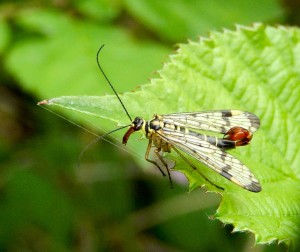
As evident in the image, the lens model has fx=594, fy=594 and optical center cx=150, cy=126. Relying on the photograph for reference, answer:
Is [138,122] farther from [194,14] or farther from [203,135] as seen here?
[194,14]

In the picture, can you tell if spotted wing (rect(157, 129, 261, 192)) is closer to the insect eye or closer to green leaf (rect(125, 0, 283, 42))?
the insect eye

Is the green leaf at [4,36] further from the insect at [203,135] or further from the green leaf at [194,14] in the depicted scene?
the insect at [203,135]

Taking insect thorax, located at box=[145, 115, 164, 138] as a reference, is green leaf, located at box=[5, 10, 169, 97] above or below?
above

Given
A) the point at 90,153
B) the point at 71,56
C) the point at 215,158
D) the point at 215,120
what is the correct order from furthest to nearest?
the point at 90,153 → the point at 71,56 → the point at 215,120 → the point at 215,158

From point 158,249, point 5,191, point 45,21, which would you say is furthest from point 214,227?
point 45,21

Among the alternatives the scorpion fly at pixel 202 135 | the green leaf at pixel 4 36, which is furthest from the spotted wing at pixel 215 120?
the green leaf at pixel 4 36

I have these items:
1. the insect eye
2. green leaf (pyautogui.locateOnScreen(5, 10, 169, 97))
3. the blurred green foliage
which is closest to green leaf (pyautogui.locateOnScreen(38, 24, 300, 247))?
the insect eye

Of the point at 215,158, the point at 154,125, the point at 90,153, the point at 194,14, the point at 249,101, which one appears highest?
the point at 194,14

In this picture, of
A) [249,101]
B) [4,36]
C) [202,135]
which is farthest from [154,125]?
[4,36]
